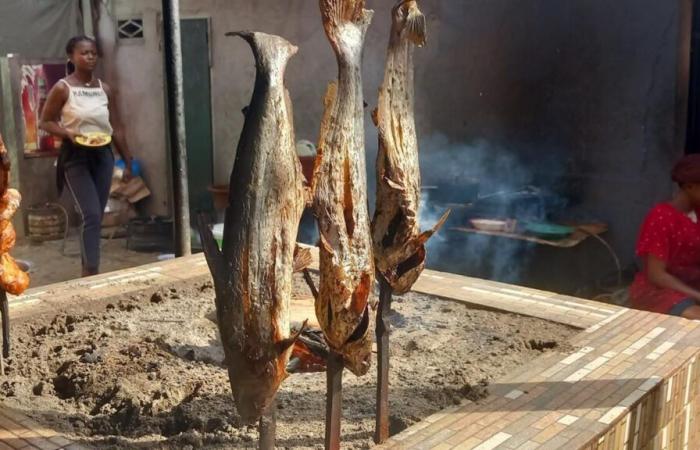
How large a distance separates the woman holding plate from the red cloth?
4.35 metres

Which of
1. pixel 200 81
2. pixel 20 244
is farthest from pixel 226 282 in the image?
pixel 20 244

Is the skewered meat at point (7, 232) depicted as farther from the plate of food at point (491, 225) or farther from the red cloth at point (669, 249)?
the plate of food at point (491, 225)

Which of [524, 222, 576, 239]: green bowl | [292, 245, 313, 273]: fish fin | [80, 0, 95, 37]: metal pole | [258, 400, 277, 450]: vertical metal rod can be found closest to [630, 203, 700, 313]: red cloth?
[524, 222, 576, 239]: green bowl


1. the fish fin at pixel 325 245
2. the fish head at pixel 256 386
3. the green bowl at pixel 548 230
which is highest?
the fish fin at pixel 325 245

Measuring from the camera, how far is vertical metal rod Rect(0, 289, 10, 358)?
3668 mm

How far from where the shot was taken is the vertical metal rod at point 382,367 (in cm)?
297

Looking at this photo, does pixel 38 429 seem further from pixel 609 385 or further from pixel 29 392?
pixel 609 385

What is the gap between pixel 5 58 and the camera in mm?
10164

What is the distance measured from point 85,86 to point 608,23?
191 inches

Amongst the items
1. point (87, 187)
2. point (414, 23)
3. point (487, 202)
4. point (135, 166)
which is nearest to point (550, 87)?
point (487, 202)

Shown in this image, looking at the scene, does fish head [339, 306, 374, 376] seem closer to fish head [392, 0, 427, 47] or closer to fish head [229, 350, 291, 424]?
fish head [229, 350, 291, 424]

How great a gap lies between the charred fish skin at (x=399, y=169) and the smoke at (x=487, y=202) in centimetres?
415

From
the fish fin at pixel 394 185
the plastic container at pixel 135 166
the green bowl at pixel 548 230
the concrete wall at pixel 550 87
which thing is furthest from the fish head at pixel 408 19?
the plastic container at pixel 135 166

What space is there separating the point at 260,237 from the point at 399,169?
2.71 feet
